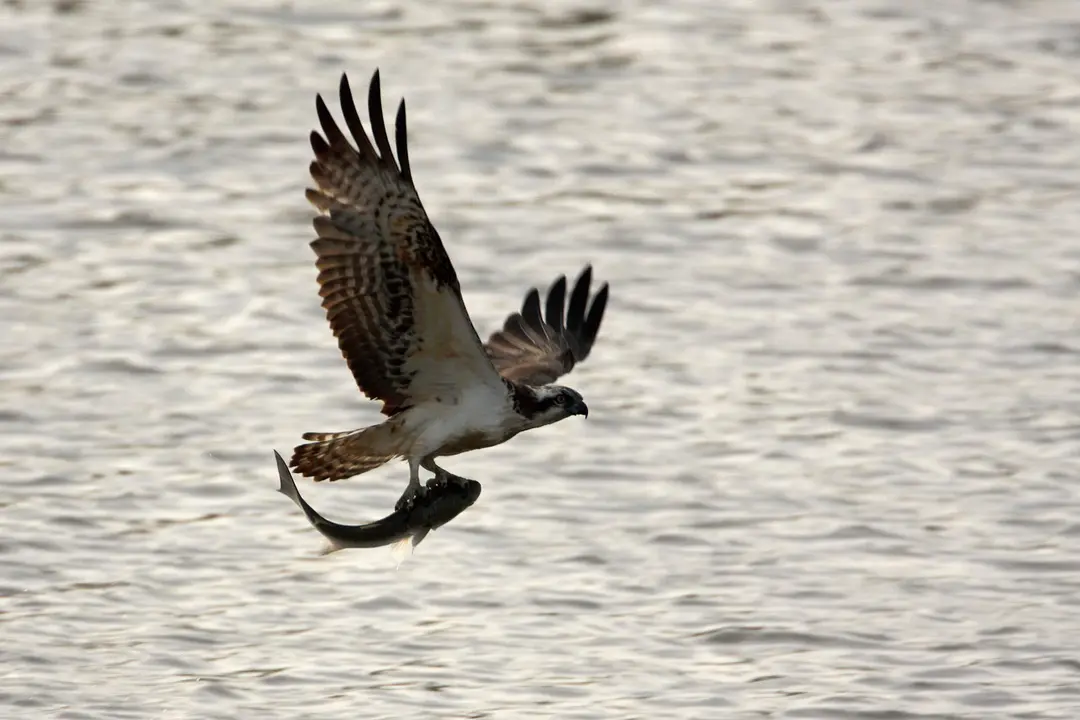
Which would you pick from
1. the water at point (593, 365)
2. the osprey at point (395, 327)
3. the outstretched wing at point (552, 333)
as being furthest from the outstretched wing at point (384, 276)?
the water at point (593, 365)

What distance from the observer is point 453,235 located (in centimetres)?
1548

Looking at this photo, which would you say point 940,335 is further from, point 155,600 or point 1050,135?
point 155,600

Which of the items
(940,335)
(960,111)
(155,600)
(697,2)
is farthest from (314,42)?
(155,600)

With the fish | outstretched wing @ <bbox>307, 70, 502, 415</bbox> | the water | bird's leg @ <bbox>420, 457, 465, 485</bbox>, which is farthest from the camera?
the water

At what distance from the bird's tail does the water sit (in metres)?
1.62

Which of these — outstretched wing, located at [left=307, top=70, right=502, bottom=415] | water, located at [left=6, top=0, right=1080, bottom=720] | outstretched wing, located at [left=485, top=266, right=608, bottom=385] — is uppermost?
outstretched wing, located at [left=307, top=70, right=502, bottom=415]

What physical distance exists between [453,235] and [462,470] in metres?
3.16

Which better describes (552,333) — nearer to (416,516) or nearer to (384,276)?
(384,276)

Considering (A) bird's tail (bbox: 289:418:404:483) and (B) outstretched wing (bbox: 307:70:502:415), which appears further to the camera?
(A) bird's tail (bbox: 289:418:404:483)

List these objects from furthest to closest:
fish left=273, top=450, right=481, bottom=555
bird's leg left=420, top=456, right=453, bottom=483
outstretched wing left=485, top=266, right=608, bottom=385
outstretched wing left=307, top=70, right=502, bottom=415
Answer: outstretched wing left=485, top=266, right=608, bottom=385 → bird's leg left=420, top=456, right=453, bottom=483 → outstretched wing left=307, top=70, right=502, bottom=415 → fish left=273, top=450, right=481, bottom=555

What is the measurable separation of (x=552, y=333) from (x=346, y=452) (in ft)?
6.80

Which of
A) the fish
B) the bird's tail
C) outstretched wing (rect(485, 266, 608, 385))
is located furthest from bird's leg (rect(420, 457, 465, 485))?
outstretched wing (rect(485, 266, 608, 385))

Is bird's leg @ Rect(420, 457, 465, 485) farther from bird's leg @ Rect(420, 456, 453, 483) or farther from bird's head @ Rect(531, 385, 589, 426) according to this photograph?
bird's head @ Rect(531, 385, 589, 426)

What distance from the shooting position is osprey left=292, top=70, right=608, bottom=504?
8672 mm
